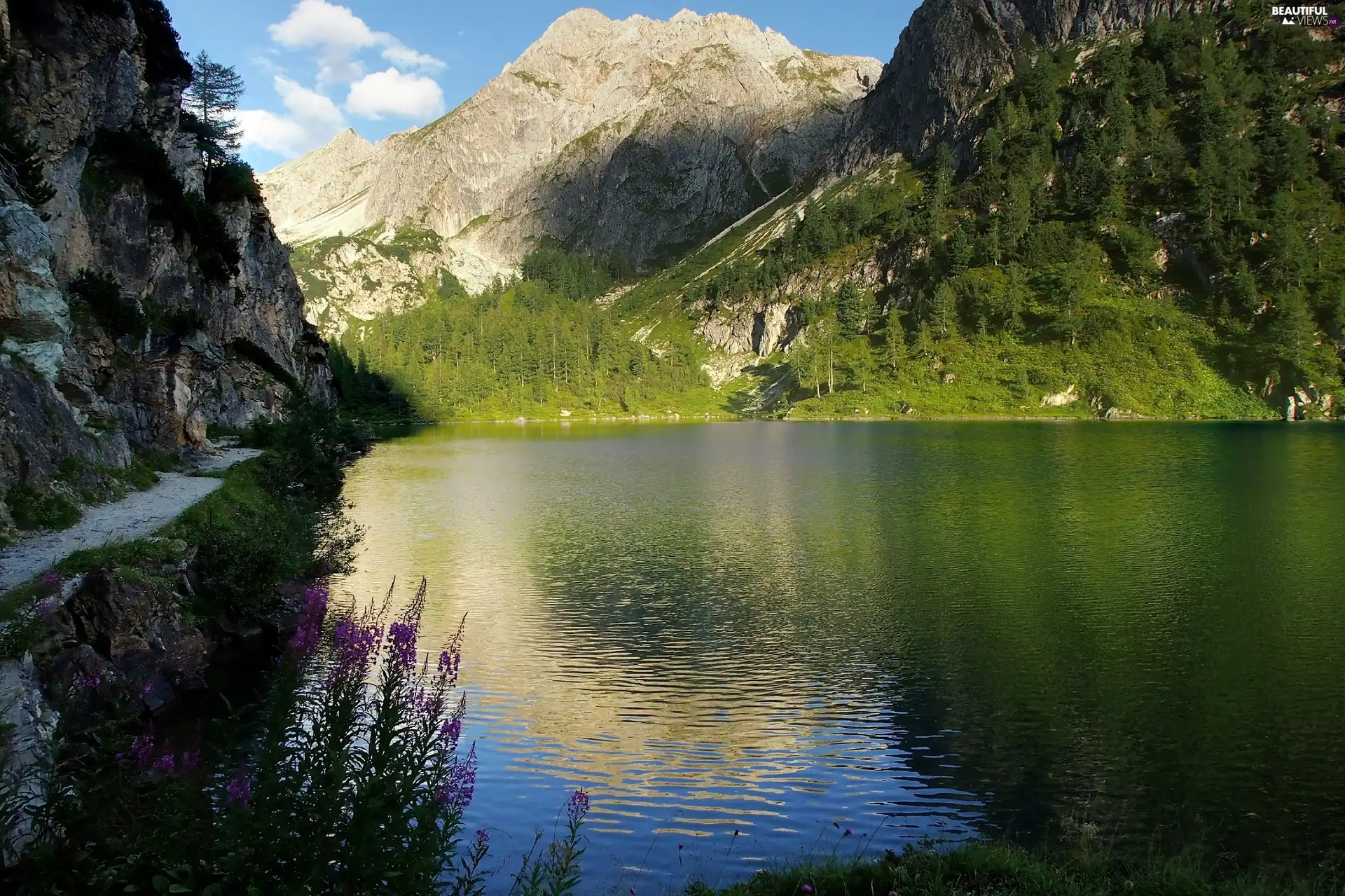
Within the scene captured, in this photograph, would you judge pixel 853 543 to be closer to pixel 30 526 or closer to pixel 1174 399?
pixel 30 526

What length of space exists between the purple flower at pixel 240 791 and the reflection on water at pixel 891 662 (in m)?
6.83

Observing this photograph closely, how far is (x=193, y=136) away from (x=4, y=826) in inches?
3169

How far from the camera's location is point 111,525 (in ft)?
80.4

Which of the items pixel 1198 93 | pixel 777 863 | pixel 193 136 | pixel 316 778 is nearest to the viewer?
pixel 316 778

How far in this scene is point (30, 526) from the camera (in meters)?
22.5

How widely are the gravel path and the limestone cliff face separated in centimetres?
177

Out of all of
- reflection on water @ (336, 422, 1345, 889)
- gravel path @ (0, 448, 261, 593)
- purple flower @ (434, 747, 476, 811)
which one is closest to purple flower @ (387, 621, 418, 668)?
purple flower @ (434, 747, 476, 811)

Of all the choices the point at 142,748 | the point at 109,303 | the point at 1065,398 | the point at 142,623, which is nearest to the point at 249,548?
the point at 142,623

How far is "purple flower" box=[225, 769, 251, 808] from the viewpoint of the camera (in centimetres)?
812

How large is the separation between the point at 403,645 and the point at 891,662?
19826 mm

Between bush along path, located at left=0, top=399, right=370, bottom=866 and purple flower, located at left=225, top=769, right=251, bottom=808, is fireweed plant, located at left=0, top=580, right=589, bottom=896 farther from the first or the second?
bush along path, located at left=0, top=399, right=370, bottom=866

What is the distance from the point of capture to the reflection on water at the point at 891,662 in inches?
618

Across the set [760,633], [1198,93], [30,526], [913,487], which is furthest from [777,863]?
[1198,93]

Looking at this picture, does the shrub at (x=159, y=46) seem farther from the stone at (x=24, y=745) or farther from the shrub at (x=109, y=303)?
the stone at (x=24, y=745)
